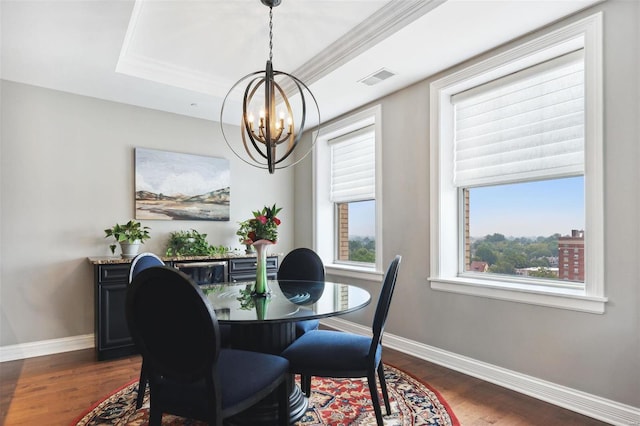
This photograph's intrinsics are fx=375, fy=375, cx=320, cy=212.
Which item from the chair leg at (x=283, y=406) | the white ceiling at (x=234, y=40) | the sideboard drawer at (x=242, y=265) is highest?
the white ceiling at (x=234, y=40)

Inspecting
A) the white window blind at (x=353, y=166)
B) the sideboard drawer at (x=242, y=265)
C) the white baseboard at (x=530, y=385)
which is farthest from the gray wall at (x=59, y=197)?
the white baseboard at (x=530, y=385)

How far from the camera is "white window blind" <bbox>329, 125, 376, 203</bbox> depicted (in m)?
4.39

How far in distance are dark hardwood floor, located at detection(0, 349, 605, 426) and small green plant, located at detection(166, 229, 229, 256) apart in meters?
1.16

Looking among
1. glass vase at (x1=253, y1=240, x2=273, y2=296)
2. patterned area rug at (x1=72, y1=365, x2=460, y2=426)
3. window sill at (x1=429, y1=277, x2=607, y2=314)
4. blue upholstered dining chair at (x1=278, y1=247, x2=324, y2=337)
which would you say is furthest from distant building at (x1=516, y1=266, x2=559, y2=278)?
glass vase at (x1=253, y1=240, x2=273, y2=296)

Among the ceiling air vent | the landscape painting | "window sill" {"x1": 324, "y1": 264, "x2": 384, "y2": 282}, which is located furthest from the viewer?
the landscape painting

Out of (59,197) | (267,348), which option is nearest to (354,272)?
(267,348)

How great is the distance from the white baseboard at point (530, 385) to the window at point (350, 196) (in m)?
0.86

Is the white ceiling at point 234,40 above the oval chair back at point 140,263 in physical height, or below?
above

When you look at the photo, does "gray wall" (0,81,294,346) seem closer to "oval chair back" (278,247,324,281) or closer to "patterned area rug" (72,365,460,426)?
"patterned area rug" (72,365,460,426)

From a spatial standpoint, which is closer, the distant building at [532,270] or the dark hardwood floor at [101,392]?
the dark hardwood floor at [101,392]

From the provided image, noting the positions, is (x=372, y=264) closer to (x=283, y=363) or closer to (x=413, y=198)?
(x=413, y=198)

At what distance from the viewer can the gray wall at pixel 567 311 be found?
219 centimetres

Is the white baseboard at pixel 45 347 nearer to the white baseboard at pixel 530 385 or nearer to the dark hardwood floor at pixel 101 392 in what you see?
the dark hardwood floor at pixel 101 392

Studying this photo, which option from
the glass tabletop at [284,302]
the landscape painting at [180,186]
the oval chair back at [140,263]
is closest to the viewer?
the glass tabletop at [284,302]
